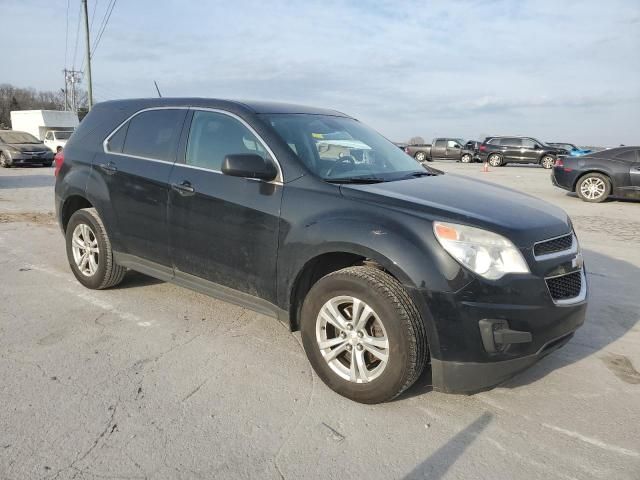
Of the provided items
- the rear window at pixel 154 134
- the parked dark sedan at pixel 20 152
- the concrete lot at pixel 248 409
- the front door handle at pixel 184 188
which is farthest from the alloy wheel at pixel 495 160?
the front door handle at pixel 184 188

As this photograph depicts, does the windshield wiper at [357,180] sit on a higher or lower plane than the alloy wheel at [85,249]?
higher

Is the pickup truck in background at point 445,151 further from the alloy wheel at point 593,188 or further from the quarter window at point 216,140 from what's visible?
the quarter window at point 216,140

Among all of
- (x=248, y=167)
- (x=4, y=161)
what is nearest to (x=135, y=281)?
(x=248, y=167)

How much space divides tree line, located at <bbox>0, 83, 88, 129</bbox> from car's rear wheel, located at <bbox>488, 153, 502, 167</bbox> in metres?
60.0

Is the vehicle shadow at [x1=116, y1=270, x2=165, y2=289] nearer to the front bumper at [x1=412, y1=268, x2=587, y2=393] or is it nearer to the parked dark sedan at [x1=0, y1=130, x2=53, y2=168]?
the front bumper at [x1=412, y1=268, x2=587, y2=393]

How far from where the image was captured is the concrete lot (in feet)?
8.07

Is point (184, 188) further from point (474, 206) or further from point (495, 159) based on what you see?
point (495, 159)

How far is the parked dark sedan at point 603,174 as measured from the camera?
1198 cm

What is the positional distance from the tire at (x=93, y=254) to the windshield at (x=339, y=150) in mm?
2073

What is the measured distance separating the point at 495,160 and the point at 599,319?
86.0 ft

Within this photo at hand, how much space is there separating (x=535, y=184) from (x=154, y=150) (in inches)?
632

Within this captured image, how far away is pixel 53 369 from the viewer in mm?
3305

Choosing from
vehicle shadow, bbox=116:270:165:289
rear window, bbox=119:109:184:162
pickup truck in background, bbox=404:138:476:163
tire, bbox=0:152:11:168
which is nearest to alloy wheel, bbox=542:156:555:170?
pickup truck in background, bbox=404:138:476:163

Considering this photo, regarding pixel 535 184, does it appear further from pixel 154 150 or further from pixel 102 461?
pixel 102 461
